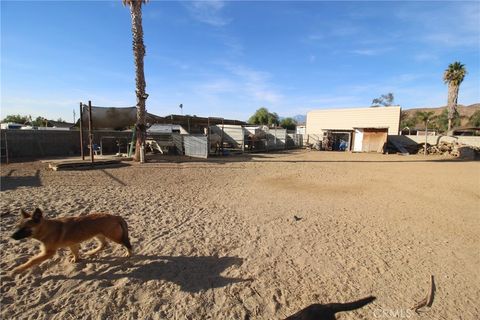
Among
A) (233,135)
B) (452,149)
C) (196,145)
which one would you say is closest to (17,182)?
(196,145)

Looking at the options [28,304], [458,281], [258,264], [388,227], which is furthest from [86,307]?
[388,227]

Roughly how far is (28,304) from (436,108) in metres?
145

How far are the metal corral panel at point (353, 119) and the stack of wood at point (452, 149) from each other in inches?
164

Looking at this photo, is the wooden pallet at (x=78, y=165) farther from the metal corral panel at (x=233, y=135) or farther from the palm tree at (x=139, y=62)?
the metal corral panel at (x=233, y=135)

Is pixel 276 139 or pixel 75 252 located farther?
pixel 276 139

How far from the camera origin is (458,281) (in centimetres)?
366

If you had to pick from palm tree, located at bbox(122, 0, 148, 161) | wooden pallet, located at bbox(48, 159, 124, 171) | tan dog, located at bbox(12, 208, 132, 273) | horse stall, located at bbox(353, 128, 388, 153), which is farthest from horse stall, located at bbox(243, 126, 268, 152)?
tan dog, located at bbox(12, 208, 132, 273)

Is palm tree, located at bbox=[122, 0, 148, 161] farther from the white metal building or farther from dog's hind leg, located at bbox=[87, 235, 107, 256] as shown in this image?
the white metal building

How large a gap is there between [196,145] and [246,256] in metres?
14.2

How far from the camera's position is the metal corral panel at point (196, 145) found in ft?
57.0

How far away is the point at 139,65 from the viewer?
46.5 feet

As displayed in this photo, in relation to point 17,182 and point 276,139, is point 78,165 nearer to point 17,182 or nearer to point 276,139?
point 17,182

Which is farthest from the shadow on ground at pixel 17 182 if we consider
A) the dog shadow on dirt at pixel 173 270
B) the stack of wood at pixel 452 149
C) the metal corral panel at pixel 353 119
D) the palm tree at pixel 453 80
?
the palm tree at pixel 453 80

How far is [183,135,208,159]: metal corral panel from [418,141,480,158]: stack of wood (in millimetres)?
23176
